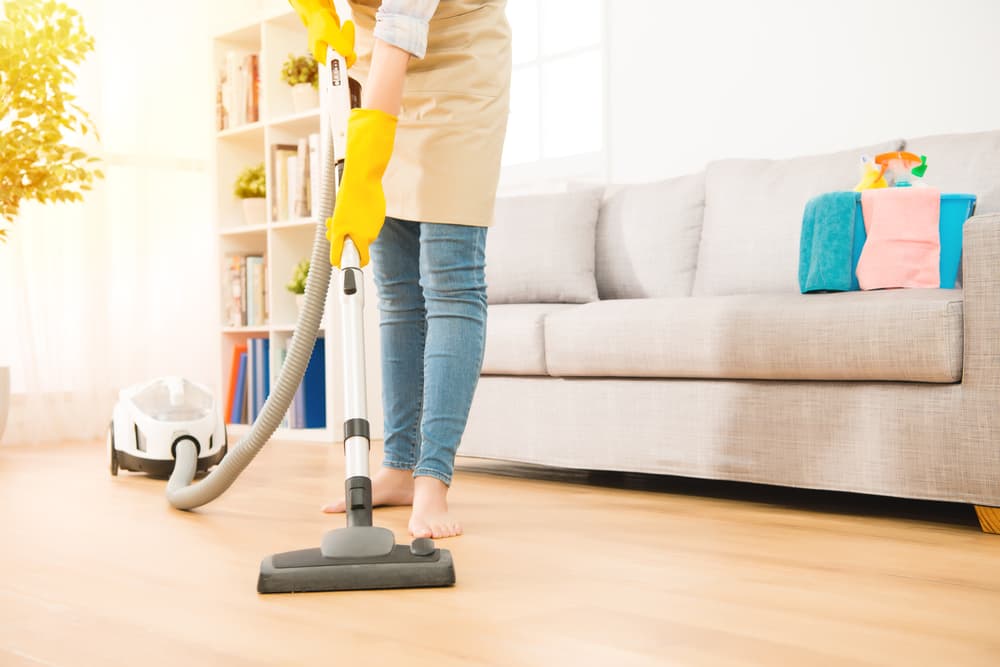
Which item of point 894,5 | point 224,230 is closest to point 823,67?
point 894,5

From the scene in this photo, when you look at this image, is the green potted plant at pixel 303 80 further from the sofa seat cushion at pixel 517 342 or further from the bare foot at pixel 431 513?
the bare foot at pixel 431 513

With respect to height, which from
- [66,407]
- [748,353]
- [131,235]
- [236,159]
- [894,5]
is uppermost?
[894,5]

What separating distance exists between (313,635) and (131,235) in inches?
123

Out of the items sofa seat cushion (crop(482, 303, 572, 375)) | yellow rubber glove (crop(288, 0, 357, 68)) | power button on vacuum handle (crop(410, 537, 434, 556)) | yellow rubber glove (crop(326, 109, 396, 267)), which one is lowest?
power button on vacuum handle (crop(410, 537, 434, 556))

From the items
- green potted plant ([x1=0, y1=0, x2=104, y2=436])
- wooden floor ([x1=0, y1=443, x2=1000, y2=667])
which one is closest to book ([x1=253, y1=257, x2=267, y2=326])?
green potted plant ([x1=0, y1=0, x2=104, y2=436])

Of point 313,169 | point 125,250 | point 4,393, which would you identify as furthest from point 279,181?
point 4,393

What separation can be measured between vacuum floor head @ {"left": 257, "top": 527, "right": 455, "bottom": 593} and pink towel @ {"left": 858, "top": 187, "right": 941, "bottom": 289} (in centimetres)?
113

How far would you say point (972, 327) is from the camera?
163 cm

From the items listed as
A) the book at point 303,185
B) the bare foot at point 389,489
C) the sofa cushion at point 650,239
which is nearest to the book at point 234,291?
the book at point 303,185

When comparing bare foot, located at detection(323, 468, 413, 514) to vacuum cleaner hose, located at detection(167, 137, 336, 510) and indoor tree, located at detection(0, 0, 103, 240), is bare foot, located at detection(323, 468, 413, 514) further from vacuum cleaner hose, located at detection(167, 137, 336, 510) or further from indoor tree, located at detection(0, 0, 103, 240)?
indoor tree, located at detection(0, 0, 103, 240)

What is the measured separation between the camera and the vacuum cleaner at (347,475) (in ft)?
3.98

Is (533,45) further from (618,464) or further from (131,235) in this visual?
(618,464)

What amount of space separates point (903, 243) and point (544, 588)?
1.11 meters

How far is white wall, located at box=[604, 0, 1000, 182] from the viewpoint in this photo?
2660 mm
